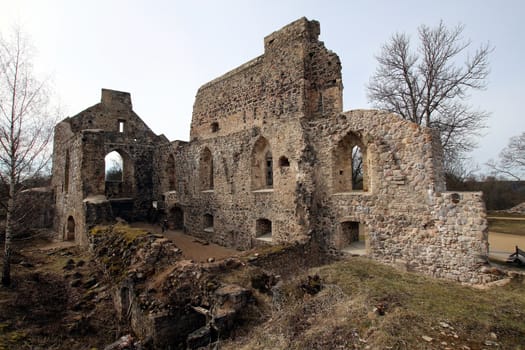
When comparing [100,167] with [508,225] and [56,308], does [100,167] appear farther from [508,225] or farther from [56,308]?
[508,225]

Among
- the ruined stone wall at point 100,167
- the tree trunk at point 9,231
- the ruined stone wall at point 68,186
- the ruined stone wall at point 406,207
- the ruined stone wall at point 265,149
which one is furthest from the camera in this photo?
the ruined stone wall at point 68,186

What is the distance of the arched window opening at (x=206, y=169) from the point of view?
591 inches

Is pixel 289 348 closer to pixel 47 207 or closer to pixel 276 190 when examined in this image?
pixel 276 190

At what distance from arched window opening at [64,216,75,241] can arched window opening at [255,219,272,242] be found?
9.78 metres

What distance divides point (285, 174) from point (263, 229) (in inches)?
113

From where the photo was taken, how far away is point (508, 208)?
23891 mm

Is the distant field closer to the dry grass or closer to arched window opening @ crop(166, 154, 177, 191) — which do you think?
Result: the dry grass

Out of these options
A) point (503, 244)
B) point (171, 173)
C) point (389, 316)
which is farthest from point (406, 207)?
point (171, 173)

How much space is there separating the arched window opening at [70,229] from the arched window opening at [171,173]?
5.12 meters

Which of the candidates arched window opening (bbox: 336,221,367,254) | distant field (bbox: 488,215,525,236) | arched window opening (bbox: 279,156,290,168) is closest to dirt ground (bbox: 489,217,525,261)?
distant field (bbox: 488,215,525,236)

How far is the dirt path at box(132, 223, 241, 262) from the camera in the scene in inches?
436

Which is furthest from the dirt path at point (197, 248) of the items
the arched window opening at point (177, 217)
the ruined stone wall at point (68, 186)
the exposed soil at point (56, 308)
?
the ruined stone wall at point (68, 186)

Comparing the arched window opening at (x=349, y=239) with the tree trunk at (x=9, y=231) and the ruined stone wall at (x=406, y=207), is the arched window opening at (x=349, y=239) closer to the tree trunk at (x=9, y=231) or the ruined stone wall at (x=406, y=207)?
the ruined stone wall at (x=406, y=207)

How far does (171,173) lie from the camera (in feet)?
56.5
